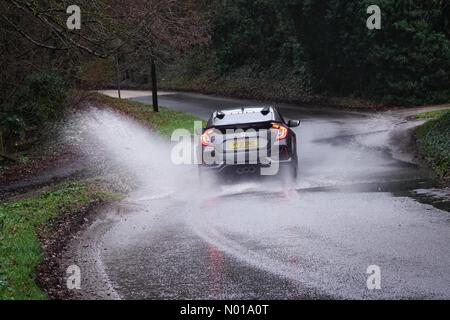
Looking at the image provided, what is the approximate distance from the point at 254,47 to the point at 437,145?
87.1 ft

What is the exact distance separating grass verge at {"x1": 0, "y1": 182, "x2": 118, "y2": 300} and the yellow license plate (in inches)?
116

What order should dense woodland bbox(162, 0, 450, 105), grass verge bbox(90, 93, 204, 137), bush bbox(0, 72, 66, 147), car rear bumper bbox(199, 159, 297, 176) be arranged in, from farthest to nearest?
dense woodland bbox(162, 0, 450, 105) → grass verge bbox(90, 93, 204, 137) → bush bbox(0, 72, 66, 147) → car rear bumper bbox(199, 159, 297, 176)

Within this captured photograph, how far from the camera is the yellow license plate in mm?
12906

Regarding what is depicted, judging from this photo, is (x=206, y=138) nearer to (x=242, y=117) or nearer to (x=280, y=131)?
(x=242, y=117)

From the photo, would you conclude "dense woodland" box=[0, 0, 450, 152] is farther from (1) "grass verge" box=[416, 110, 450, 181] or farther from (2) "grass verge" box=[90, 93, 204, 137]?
(1) "grass verge" box=[416, 110, 450, 181]

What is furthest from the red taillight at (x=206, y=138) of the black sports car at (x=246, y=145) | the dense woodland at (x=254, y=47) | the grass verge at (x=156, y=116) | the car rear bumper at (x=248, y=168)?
the grass verge at (x=156, y=116)

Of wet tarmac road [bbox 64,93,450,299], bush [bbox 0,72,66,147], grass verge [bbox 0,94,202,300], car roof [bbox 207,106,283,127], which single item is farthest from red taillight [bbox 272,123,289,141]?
bush [bbox 0,72,66,147]

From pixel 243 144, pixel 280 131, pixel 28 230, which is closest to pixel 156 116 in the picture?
pixel 280 131

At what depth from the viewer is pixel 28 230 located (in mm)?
10047

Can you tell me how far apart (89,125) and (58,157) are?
7026 mm

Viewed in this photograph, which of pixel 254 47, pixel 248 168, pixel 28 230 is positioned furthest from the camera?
pixel 254 47

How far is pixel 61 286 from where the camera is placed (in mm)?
7469

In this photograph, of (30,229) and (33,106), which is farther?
(33,106)

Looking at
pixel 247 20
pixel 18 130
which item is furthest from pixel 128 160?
pixel 247 20
